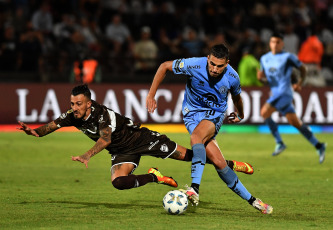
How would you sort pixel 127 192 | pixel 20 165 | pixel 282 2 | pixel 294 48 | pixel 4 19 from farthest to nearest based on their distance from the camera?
pixel 282 2, pixel 294 48, pixel 4 19, pixel 20 165, pixel 127 192

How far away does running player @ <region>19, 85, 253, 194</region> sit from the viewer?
795 cm

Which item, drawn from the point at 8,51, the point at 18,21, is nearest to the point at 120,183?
the point at 8,51

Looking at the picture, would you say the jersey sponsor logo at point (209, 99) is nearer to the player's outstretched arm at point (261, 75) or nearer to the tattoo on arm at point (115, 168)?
the tattoo on arm at point (115, 168)

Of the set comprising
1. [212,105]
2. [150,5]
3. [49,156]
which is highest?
[150,5]

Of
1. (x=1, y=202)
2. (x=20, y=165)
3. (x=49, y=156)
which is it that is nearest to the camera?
(x=1, y=202)

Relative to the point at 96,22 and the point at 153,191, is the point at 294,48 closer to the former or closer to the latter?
the point at 96,22

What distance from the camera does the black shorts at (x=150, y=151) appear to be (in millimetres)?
8453

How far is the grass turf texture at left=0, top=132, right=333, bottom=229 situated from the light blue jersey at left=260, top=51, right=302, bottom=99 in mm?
1302

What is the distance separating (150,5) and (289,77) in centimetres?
904

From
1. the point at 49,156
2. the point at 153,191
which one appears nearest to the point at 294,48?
the point at 49,156

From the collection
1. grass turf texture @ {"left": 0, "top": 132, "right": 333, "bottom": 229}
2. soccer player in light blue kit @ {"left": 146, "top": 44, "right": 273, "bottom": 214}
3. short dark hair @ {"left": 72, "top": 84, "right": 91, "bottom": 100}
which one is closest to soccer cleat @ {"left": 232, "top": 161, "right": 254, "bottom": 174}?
grass turf texture @ {"left": 0, "top": 132, "right": 333, "bottom": 229}

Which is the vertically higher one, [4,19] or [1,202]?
[4,19]

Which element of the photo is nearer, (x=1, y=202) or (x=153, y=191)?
(x=1, y=202)

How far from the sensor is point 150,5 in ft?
71.2
